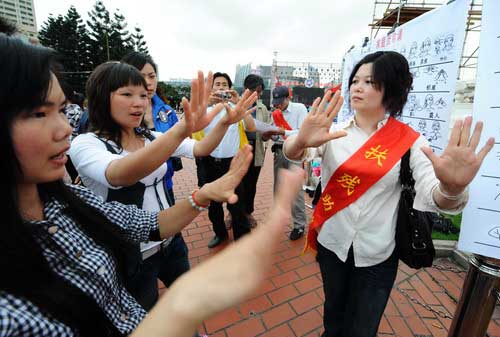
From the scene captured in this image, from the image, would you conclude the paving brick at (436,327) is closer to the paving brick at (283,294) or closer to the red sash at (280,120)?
the paving brick at (283,294)

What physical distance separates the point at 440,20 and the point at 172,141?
81.4 inches

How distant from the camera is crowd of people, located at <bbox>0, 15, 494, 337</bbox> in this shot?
0.61 metres

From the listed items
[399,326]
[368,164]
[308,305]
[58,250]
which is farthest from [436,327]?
[58,250]

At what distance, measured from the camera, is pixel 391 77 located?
1.41 metres

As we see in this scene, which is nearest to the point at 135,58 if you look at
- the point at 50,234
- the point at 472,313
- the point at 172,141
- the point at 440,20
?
the point at 172,141

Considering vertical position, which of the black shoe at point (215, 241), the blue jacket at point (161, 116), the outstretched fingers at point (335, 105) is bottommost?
the black shoe at point (215, 241)

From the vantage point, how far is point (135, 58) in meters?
2.19

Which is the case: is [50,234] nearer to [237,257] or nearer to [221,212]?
[237,257]

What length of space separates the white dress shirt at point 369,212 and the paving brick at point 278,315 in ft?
3.07

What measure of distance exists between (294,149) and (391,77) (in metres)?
0.66

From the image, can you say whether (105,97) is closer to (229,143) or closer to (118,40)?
(229,143)

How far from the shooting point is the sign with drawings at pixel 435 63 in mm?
1725

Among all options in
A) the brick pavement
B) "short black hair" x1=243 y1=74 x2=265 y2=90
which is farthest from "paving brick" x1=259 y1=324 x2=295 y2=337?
"short black hair" x1=243 y1=74 x2=265 y2=90

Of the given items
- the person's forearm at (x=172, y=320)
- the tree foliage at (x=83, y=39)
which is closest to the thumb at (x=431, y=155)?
the person's forearm at (x=172, y=320)
